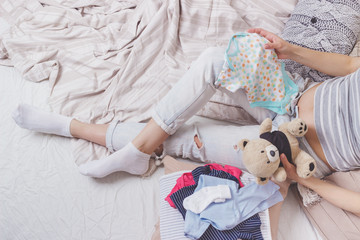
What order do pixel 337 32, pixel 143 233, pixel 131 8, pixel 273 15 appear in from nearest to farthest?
pixel 143 233
pixel 337 32
pixel 273 15
pixel 131 8

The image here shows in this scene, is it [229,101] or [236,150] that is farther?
[229,101]

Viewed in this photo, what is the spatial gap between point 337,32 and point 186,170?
67cm

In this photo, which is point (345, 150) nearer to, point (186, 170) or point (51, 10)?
point (186, 170)

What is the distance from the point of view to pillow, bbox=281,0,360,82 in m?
0.94

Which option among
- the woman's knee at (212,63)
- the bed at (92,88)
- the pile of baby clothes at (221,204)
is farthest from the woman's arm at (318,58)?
the pile of baby clothes at (221,204)

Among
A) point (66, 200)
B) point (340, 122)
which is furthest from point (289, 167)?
point (66, 200)

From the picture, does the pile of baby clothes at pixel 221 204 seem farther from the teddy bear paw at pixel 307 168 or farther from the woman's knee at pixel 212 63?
the woman's knee at pixel 212 63

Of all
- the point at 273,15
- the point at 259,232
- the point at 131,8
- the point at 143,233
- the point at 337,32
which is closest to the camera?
the point at 259,232

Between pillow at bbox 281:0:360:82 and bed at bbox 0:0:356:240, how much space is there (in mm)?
162

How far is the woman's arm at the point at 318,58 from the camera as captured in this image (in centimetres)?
83

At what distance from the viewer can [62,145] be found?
0.97m

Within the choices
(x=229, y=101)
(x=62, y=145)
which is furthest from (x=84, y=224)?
(x=229, y=101)

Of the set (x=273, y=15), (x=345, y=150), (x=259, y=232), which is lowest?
(x=259, y=232)

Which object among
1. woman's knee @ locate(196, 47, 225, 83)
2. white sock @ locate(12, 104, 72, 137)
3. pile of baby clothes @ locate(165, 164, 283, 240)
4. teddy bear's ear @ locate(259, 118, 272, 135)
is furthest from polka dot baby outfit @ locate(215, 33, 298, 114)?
white sock @ locate(12, 104, 72, 137)
